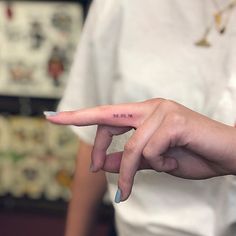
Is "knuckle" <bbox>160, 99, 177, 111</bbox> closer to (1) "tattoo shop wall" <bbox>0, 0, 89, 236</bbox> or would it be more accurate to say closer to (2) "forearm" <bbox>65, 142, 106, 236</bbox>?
(2) "forearm" <bbox>65, 142, 106, 236</bbox>

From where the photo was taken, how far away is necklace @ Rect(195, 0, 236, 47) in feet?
2.00

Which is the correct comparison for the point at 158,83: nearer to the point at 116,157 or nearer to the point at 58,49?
the point at 116,157

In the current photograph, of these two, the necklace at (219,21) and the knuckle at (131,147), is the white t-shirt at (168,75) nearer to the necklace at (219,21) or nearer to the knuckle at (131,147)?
the necklace at (219,21)

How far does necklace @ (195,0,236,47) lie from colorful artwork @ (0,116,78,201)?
70 cm

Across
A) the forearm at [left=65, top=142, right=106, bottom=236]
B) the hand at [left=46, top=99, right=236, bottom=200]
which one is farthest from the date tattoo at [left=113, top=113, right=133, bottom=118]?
the forearm at [left=65, top=142, right=106, bottom=236]

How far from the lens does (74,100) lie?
0.75 metres

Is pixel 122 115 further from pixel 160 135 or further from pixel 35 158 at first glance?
pixel 35 158

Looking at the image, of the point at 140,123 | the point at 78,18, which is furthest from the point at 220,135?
the point at 78,18

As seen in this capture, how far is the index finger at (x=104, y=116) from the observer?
48 cm

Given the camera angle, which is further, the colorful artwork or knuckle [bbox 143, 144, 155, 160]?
the colorful artwork

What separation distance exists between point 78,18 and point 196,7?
21.7 inches

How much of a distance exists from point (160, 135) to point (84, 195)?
38 centimetres

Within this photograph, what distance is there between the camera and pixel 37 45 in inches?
47.1

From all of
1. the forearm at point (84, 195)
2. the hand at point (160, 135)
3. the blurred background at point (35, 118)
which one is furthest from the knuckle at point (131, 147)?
the blurred background at point (35, 118)
